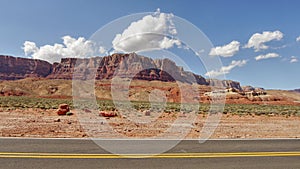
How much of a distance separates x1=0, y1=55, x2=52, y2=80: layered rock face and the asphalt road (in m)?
180

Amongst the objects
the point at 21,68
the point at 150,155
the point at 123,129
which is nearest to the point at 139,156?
the point at 150,155

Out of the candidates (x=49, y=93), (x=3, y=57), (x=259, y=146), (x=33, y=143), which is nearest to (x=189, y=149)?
(x=259, y=146)

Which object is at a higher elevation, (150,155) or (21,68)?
(21,68)

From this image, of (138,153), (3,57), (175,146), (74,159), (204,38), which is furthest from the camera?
(3,57)

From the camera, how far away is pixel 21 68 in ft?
573

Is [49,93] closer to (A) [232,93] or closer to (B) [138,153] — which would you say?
(A) [232,93]

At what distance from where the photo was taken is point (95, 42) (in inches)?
→ 293

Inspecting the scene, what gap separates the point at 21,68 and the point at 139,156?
621 feet

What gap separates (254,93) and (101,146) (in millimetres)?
111209

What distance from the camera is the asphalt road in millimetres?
5969

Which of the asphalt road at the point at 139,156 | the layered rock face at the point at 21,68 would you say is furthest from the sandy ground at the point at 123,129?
the layered rock face at the point at 21,68

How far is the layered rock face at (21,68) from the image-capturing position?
167250 millimetres

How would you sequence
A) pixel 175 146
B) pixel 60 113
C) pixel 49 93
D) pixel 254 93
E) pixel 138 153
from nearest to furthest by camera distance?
pixel 138 153
pixel 175 146
pixel 60 113
pixel 49 93
pixel 254 93

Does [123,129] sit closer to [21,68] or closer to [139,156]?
[139,156]
